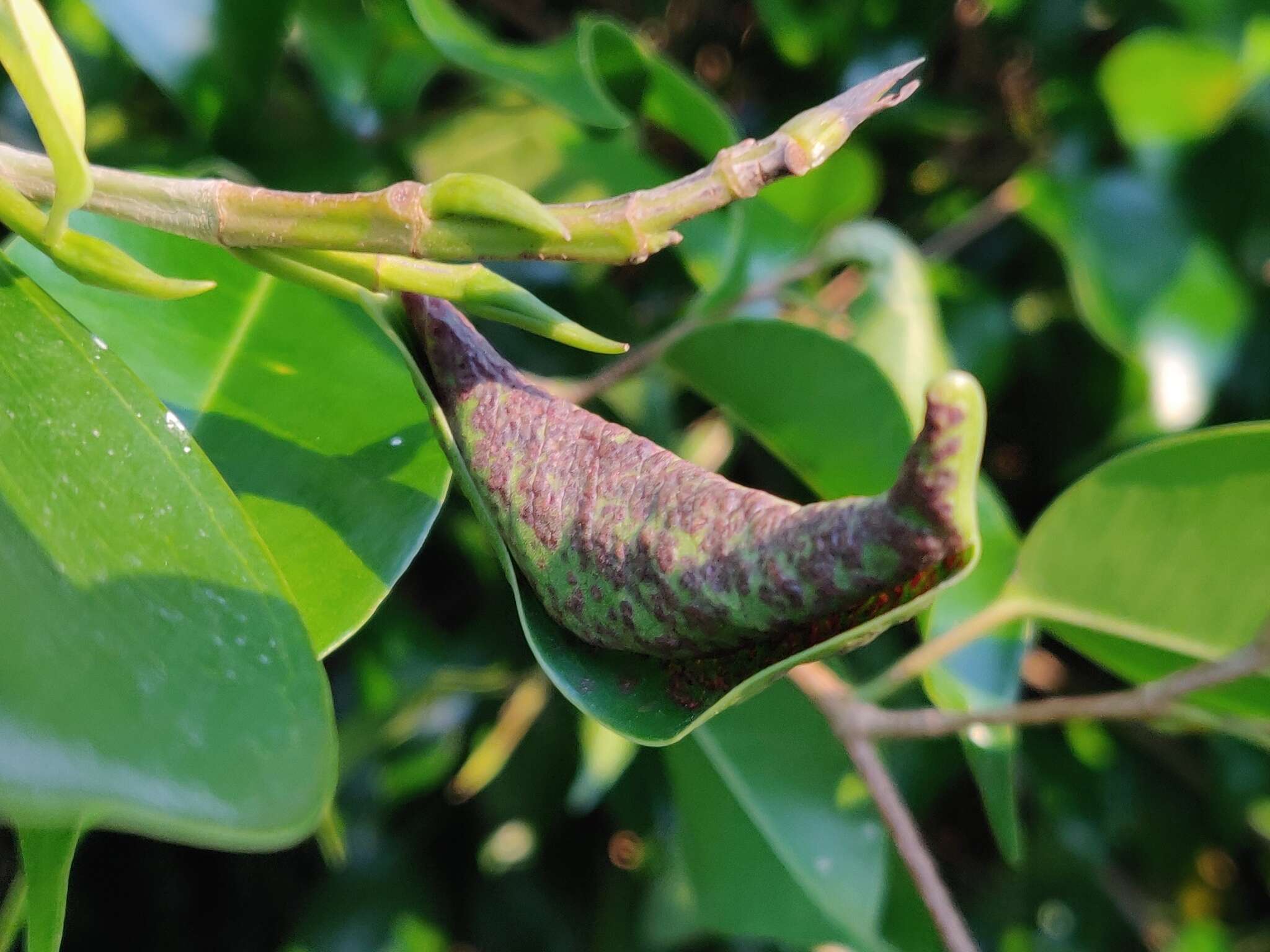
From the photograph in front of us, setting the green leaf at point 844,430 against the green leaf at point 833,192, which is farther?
the green leaf at point 833,192

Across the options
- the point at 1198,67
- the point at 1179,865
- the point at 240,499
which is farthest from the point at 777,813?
the point at 1179,865

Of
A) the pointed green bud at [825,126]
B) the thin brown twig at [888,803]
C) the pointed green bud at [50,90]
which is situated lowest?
the thin brown twig at [888,803]

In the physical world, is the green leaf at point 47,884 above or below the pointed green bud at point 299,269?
below

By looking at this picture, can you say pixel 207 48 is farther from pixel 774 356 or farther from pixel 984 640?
pixel 984 640

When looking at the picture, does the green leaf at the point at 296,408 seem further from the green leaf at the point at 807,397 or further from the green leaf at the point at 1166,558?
Result: the green leaf at the point at 1166,558

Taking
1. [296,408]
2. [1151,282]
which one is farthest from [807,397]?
[1151,282]

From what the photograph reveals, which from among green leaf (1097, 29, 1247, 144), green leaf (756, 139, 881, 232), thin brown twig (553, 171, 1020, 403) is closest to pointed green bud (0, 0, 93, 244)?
thin brown twig (553, 171, 1020, 403)

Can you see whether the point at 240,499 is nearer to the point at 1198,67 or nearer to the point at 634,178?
the point at 634,178

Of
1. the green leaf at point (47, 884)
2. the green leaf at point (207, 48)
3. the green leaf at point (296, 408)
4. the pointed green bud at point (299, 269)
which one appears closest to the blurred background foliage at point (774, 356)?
the green leaf at point (207, 48)
